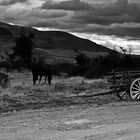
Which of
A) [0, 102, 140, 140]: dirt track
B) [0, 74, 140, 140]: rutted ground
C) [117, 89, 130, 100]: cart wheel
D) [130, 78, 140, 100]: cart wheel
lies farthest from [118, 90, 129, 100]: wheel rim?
[0, 102, 140, 140]: dirt track

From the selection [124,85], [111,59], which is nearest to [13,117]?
[124,85]

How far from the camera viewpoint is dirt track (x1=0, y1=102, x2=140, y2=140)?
10484 mm

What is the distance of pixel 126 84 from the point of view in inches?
793

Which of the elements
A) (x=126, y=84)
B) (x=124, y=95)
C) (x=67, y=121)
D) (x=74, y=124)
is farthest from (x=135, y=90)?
(x=74, y=124)

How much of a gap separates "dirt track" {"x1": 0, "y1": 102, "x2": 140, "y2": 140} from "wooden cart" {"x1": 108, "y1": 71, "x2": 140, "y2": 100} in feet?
9.60

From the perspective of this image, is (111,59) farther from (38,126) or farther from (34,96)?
(38,126)

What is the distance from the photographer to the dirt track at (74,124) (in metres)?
10.5

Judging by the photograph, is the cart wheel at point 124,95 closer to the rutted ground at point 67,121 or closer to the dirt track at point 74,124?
the rutted ground at point 67,121

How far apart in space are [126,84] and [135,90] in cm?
56

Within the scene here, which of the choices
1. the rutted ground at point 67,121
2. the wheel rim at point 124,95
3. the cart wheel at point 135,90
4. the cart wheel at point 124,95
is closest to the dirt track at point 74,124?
the rutted ground at point 67,121

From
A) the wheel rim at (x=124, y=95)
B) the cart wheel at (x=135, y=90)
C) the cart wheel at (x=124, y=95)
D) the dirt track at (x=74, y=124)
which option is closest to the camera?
the dirt track at (x=74, y=124)

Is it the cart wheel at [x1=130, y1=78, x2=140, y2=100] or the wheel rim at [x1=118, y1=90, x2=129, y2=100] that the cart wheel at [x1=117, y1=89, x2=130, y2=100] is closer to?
the wheel rim at [x1=118, y1=90, x2=129, y2=100]

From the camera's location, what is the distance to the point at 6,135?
1076cm

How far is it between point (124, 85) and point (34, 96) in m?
4.42
